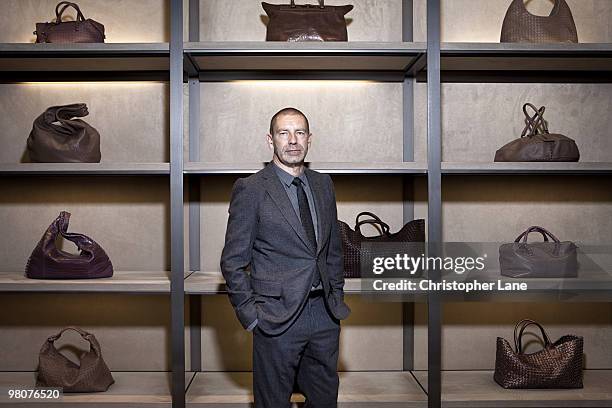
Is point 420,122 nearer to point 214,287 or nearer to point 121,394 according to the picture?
point 214,287

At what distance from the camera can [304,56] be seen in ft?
10.1

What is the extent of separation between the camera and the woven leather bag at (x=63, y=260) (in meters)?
3.08

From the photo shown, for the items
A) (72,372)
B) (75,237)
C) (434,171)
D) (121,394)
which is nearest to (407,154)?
(434,171)

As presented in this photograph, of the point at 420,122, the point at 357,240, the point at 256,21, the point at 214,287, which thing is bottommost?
the point at 214,287

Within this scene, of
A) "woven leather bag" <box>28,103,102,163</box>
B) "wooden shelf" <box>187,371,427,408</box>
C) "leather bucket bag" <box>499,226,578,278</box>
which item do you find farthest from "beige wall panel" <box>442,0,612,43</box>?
"woven leather bag" <box>28,103,102,163</box>

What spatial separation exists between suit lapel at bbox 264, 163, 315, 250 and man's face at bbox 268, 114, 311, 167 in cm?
10

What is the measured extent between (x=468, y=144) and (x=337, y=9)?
1113mm

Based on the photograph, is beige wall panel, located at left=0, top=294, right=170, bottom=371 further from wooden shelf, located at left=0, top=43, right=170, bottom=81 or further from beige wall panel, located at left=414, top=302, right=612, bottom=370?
beige wall panel, located at left=414, top=302, right=612, bottom=370

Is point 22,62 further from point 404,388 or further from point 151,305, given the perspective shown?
point 404,388

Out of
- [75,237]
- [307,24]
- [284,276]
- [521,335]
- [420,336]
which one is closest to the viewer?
[284,276]

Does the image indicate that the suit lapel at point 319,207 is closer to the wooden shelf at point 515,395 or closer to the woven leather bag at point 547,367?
the wooden shelf at point 515,395

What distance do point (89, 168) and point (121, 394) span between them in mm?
1107

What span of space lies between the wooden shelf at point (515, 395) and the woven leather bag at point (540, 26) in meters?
1.70

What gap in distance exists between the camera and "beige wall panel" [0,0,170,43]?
141 inches
